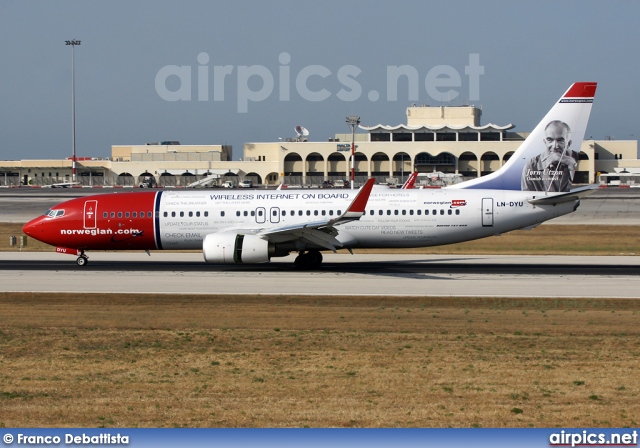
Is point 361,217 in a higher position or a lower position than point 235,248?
higher

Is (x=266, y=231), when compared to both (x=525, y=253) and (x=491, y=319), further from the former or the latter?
(x=525, y=253)

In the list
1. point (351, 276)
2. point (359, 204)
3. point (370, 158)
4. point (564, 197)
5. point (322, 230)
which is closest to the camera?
point (359, 204)

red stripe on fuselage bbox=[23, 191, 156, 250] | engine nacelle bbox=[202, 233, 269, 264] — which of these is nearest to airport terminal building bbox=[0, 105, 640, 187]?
red stripe on fuselage bbox=[23, 191, 156, 250]

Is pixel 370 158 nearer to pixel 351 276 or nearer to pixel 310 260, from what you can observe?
pixel 310 260

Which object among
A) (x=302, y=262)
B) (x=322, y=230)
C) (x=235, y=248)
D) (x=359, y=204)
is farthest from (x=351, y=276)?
(x=235, y=248)

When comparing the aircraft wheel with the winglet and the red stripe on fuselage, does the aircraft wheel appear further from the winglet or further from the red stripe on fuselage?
the red stripe on fuselage

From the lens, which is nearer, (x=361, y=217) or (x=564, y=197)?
(x=564, y=197)

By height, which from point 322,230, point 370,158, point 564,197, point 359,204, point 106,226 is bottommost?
point 322,230

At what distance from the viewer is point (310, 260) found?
121ft

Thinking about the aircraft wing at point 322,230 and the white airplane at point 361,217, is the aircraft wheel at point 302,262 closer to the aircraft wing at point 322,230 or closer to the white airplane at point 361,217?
the white airplane at point 361,217

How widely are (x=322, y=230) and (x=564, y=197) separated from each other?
33.0 feet

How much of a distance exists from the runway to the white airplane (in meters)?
1.27

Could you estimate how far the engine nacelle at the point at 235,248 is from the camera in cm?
3397

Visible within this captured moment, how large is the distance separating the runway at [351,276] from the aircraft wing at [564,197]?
9.30 ft
